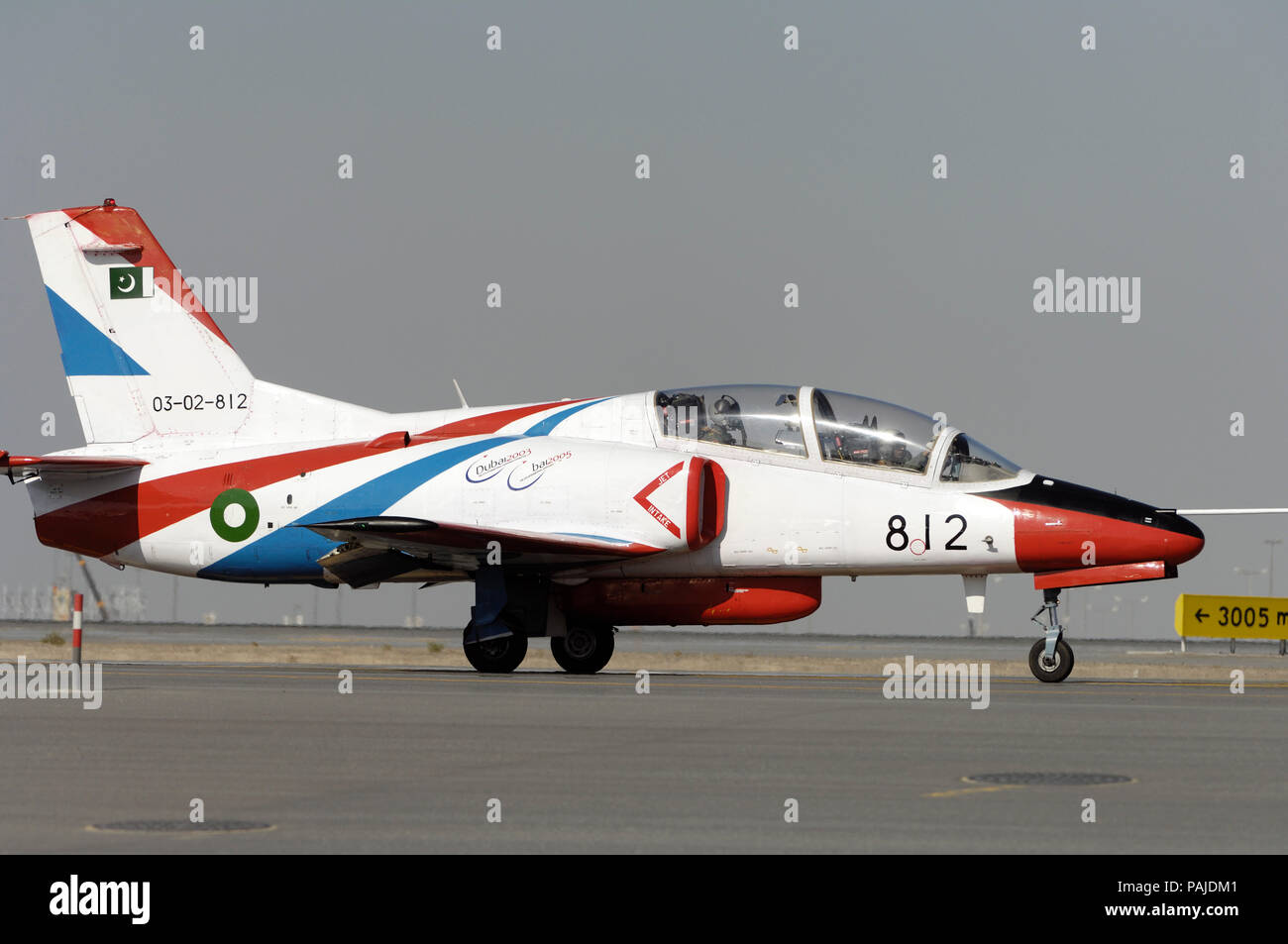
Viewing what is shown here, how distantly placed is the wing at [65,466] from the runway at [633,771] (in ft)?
21.2

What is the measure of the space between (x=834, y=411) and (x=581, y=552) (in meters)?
3.50

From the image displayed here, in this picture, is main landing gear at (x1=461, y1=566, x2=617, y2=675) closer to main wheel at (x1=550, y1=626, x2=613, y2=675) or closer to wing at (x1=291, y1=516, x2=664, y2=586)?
main wheel at (x1=550, y1=626, x2=613, y2=675)

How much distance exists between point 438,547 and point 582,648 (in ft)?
8.44

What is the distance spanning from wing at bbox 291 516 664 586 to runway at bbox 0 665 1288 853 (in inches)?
135

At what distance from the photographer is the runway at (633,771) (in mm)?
7254

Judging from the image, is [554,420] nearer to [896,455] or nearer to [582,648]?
[582,648]

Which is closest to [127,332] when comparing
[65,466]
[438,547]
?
[65,466]

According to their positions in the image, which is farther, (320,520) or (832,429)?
(320,520)

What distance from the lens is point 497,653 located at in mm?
20359

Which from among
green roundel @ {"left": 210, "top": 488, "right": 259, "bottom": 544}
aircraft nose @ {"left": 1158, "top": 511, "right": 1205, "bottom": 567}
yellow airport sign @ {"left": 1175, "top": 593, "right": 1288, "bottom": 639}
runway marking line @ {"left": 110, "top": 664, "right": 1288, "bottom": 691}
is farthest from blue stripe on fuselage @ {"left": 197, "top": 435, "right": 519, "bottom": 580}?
yellow airport sign @ {"left": 1175, "top": 593, "right": 1288, "bottom": 639}

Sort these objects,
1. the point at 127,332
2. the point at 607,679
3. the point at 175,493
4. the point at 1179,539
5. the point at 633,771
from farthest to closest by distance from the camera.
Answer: the point at 127,332 < the point at 175,493 < the point at 607,679 < the point at 1179,539 < the point at 633,771

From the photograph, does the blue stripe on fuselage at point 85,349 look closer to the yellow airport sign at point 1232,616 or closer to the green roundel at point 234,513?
the green roundel at point 234,513

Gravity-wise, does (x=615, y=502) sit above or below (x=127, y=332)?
below
